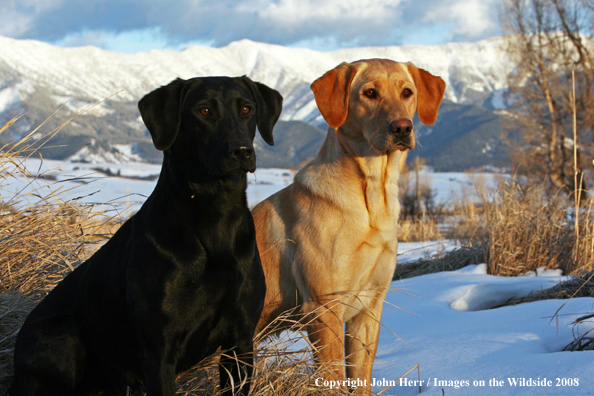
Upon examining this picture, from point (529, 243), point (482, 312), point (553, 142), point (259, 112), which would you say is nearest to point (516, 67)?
point (553, 142)

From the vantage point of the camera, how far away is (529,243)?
17.3 feet

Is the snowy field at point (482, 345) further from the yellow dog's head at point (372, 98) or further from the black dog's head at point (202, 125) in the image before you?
the yellow dog's head at point (372, 98)

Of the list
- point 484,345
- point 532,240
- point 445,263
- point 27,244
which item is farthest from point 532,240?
point 27,244

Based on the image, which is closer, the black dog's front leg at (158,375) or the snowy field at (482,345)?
the black dog's front leg at (158,375)

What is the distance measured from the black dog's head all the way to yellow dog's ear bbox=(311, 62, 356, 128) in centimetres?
73

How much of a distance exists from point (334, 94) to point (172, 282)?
1.52 metres

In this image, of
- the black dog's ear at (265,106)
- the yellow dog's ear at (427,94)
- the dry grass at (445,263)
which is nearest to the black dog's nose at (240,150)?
the black dog's ear at (265,106)

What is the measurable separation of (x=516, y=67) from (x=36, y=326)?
2526 centimetres

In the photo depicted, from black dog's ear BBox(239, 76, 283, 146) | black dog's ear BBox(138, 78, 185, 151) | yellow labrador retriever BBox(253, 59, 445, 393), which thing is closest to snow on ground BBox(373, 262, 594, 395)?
yellow labrador retriever BBox(253, 59, 445, 393)

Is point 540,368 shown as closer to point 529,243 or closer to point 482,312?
point 482,312

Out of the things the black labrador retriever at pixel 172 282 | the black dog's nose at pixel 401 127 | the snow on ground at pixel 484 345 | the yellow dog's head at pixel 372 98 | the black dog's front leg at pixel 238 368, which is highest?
the yellow dog's head at pixel 372 98

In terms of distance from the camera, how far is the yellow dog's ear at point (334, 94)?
2768 mm

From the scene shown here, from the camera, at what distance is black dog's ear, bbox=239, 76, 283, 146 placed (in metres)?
2.27

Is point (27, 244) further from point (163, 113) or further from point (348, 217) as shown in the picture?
point (348, 217)
